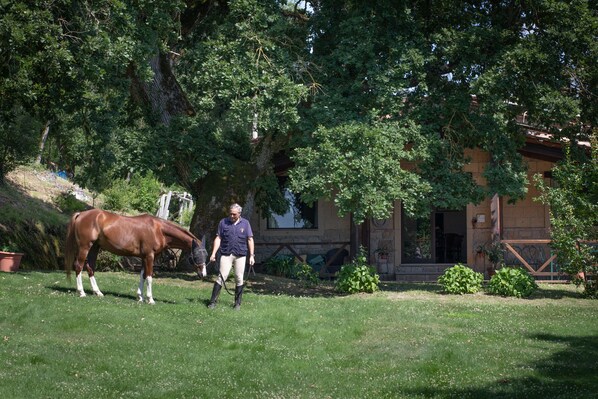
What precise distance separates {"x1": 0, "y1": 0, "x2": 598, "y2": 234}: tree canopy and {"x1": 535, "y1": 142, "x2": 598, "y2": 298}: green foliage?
2.76 feet

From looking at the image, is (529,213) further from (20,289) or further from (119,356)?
(119,356)

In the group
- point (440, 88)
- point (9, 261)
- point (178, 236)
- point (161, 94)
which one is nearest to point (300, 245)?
point (161, 94)

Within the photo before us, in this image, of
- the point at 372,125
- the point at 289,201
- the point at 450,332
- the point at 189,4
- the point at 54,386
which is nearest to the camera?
the point at 54,386

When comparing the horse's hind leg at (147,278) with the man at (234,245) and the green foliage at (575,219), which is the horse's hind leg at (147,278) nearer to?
the man at (234,245)

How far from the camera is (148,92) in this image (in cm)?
2339

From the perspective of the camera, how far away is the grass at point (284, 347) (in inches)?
413

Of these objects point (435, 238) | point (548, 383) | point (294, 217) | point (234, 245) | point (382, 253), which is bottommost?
→ point (548, 383)

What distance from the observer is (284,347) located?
42.8 feet

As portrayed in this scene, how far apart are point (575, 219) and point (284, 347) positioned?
9437 mm

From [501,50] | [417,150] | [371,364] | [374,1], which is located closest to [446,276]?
[417,150]

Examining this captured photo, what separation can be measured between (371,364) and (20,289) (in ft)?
25.3

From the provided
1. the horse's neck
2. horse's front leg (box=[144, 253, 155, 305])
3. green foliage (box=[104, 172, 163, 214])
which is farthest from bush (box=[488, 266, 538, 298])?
green foliage (box=[104, 172, 163, 214])

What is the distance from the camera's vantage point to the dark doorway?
28.4 metres

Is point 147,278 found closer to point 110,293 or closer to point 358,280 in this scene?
point 110,293
